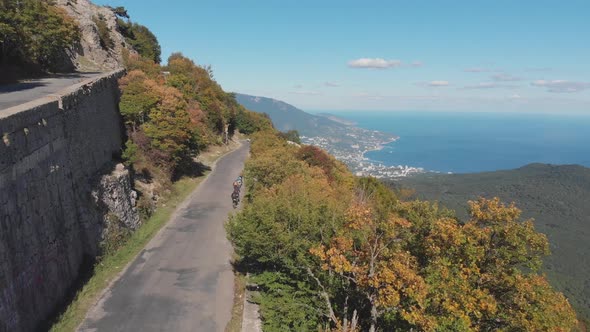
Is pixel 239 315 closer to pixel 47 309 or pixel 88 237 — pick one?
pixel 47 309

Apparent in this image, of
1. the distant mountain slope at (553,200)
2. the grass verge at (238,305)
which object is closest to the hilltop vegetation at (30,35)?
the grass verge at (238,305)

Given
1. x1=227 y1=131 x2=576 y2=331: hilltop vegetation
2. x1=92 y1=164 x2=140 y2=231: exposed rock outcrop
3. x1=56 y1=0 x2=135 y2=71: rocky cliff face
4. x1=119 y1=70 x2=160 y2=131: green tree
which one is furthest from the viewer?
x1=56 y1=0 x2=135 y2=71: rocky cliff face

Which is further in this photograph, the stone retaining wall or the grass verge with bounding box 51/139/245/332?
the grass verge with bounding box 51/139/245/332

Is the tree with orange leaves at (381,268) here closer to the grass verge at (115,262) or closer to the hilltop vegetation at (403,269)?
the hilltop vegetation at (403,269)

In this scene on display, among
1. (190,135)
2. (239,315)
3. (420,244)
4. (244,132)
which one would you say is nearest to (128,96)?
(190,135)

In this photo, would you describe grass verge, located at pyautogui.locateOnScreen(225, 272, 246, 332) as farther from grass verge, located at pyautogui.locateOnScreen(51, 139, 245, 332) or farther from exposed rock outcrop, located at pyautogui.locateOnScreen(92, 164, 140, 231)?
exposed rock outcrop, located at pyautogui.locateOnScreen(92, 164, 140, 231)

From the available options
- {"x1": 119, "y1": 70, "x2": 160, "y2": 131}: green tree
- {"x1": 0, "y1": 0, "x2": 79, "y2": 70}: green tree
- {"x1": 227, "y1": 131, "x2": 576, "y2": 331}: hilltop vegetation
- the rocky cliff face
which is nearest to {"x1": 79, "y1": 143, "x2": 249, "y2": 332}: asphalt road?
{"x1": 227, "y1": 131, "x2": 576, "y2": 331}: hilltop vegetation

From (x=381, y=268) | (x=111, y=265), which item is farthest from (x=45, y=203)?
(x=381, y=268)
